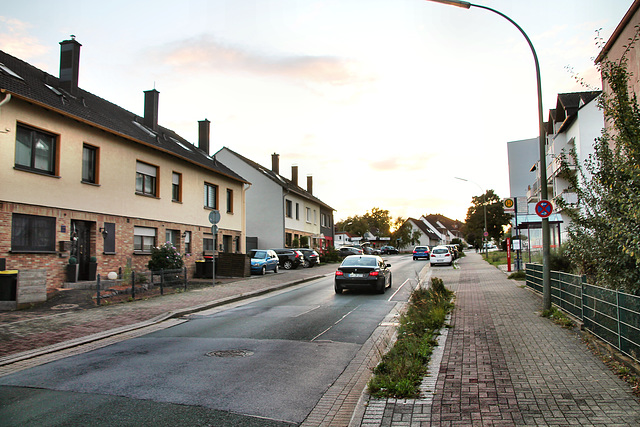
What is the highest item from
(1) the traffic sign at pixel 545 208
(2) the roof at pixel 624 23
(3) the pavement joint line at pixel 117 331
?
(2) the roof at pixel 624 23

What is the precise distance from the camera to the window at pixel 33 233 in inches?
551

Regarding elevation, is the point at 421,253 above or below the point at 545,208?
below

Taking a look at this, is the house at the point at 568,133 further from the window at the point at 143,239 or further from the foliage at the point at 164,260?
the window at the point at 143,239

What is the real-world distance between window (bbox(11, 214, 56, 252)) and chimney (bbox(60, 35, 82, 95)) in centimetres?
697

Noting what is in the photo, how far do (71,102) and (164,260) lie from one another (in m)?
6.84

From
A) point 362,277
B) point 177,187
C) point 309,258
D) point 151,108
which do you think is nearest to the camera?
point 362,277

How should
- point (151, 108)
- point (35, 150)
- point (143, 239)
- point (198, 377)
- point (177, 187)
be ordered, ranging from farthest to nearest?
point (151, 108) → point (177, 187) → point (143, 239) → point (35, 150) → point (198, 377)

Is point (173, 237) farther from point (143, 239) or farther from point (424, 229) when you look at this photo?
point (424, 229)

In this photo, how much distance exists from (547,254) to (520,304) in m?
1.88

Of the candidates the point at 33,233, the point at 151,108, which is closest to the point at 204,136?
the point at 151,108

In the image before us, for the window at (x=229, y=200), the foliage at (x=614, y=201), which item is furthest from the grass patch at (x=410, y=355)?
the window at (x=229, y=200)

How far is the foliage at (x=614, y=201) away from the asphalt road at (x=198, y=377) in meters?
4.22

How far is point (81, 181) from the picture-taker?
1683 cm

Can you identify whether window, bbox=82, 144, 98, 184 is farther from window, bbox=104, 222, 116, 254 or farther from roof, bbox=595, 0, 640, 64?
roof, bbox=595, 0, 640, 64
